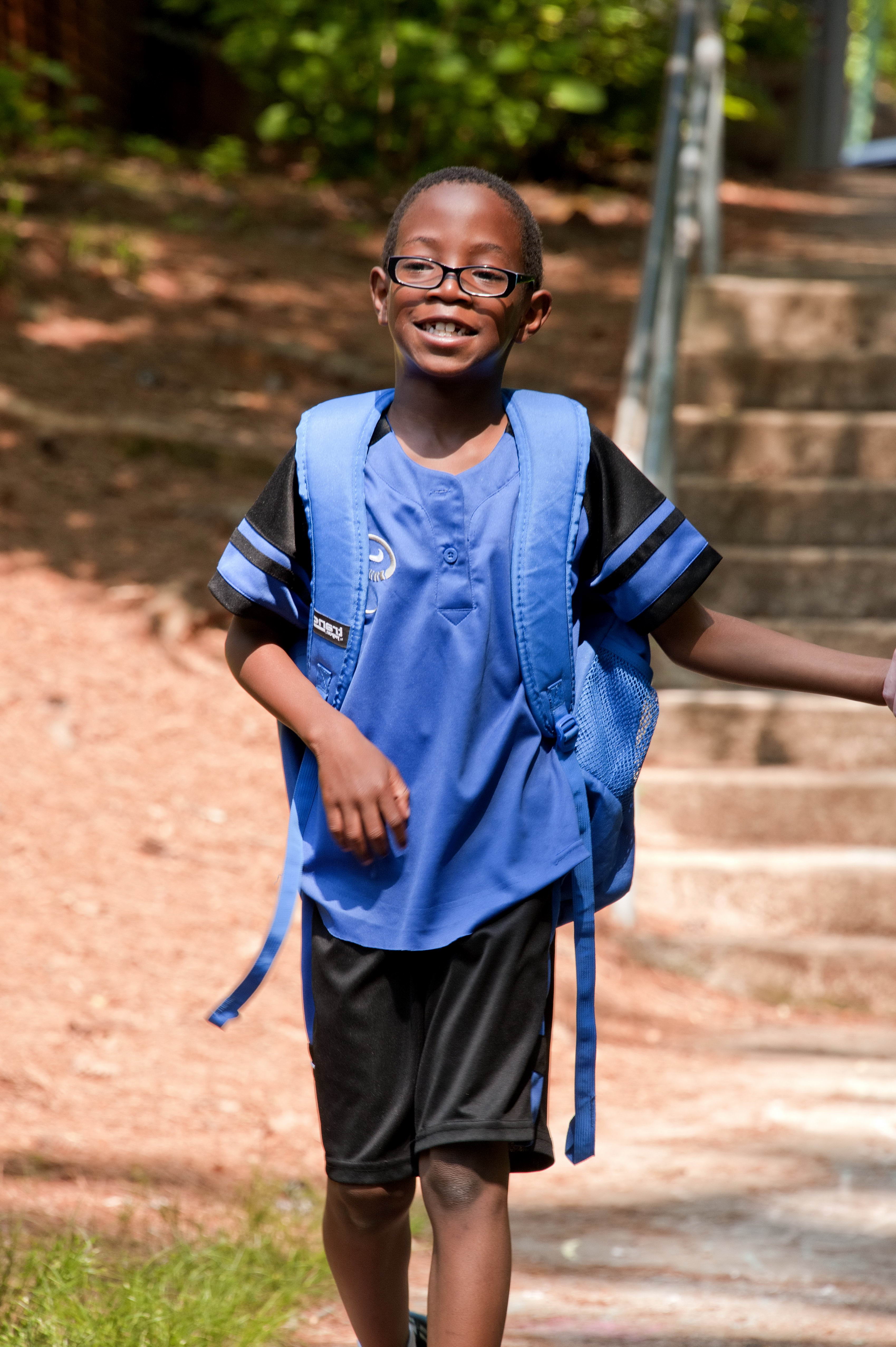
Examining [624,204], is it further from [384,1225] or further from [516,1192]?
[384,1225]

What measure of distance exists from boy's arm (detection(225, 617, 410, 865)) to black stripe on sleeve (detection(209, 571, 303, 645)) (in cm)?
3

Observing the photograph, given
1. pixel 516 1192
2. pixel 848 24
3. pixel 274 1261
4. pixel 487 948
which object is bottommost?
pixel 516 1192

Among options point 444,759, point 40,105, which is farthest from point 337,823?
point 40,105

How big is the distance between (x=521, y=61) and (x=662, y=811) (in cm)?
543

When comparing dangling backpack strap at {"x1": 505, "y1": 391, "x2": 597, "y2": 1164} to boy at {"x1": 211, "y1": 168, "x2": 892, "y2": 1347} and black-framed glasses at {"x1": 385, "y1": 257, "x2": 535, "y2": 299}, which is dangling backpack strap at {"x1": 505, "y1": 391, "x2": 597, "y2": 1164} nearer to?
boy at {"x1": 211, "y1": 168, "x2": 892, "y2": 1347}

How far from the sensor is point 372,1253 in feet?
6.35

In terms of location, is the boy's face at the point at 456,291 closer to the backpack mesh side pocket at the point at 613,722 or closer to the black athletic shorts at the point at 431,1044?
the backpack mesh side pocket at the point at 613,722

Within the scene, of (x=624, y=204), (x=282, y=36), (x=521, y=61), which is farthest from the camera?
(x=624, y=204)

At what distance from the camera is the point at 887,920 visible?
446 cm

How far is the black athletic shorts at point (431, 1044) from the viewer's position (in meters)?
1.83

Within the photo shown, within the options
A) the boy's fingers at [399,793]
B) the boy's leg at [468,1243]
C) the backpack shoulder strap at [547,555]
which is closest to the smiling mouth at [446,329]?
the backpack shoulder strap at [547,555]

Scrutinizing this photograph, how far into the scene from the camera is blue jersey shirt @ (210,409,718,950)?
1834 millimetres

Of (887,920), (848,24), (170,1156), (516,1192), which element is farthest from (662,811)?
(848,24)

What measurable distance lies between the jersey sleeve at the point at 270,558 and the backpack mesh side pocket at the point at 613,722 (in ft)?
1.33
